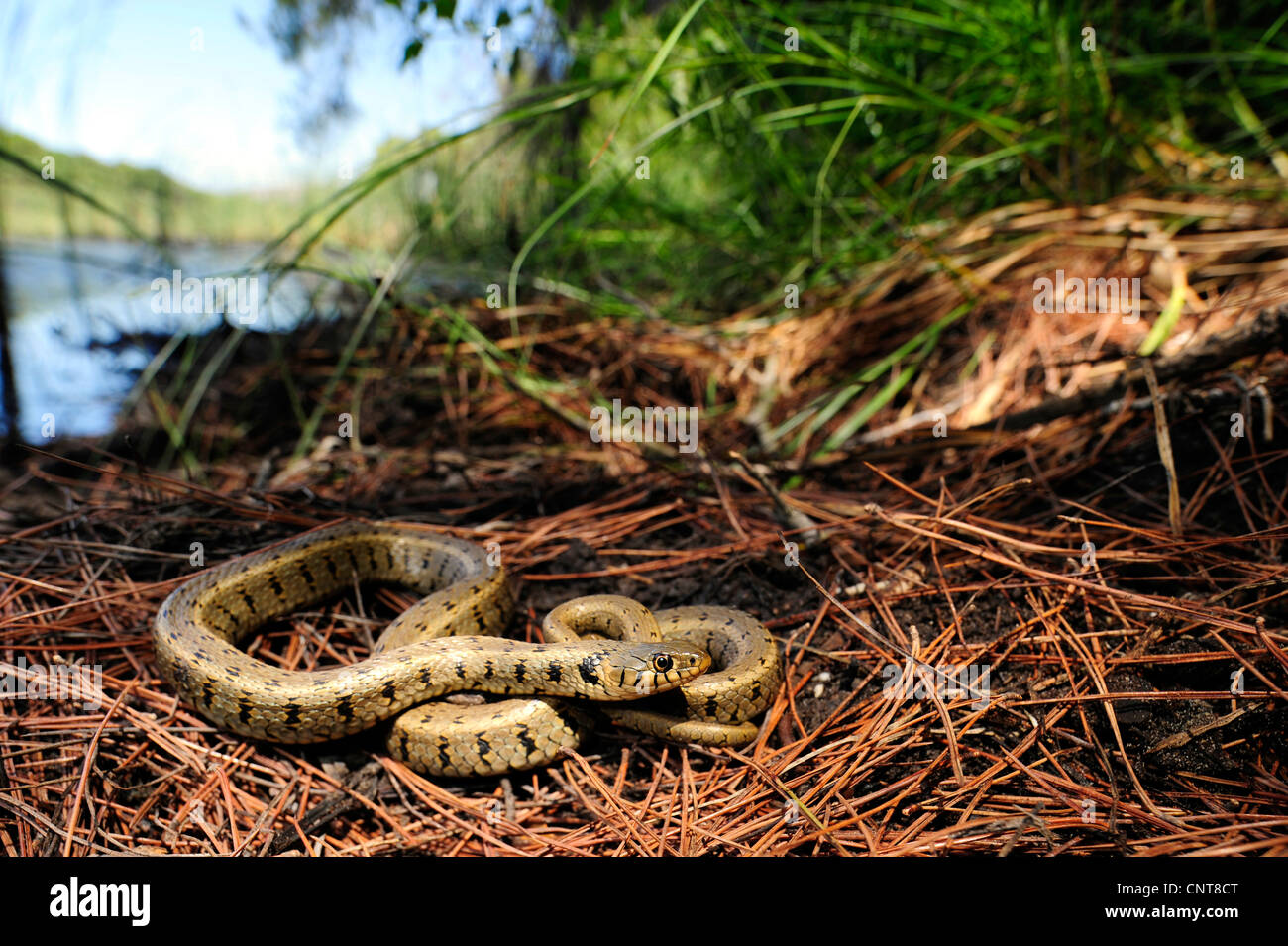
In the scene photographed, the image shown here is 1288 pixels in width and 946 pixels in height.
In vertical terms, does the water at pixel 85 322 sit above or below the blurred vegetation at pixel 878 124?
below

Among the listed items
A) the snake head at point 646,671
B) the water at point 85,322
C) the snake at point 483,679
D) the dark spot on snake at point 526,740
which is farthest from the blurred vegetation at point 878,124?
the dark spot on snake at point 526,740

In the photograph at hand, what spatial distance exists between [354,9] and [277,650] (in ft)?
16.6

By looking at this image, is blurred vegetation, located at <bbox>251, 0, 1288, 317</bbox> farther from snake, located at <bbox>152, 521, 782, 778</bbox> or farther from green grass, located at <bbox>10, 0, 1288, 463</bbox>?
snake, located at <bbox>152, 521, 782, 778</bbox>

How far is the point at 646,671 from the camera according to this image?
8.30 ft

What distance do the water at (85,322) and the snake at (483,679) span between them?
354cm

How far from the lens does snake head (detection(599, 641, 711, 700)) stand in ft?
8.30

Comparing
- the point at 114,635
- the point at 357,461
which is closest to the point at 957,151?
the point at 357,461

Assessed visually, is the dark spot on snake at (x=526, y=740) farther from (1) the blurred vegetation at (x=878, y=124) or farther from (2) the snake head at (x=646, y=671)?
(1) the blurred vegetation at (x=878, y=124)

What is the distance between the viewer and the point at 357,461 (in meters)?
4.33

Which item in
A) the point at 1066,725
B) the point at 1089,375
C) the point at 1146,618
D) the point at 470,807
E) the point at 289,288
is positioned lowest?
the point at 470,807

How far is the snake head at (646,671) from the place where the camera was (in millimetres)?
2529

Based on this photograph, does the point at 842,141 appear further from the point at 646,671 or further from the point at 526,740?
the point at 526,740
